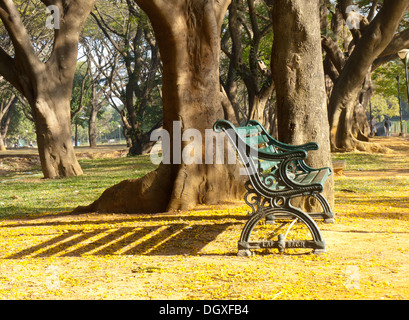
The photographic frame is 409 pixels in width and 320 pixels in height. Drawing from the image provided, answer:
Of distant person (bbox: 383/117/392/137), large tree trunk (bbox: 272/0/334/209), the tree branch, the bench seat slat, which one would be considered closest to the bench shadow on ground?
the bench seat slat

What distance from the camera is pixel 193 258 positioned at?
5.29 m

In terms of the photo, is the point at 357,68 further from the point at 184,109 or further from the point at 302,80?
the point at 302,80

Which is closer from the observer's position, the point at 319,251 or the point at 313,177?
the point at 319,251

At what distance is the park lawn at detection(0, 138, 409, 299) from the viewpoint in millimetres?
4168

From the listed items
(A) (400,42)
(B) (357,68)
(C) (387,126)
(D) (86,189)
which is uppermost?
(A) (400,42)

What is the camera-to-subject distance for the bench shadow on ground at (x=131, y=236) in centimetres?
578

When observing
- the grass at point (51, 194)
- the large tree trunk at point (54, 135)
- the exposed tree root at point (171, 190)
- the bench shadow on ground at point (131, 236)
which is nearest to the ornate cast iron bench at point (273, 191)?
the bench shadow on ground at point (131, 236)

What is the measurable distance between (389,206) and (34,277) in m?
5.30

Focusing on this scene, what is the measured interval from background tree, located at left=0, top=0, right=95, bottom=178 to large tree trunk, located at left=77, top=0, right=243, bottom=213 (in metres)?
7.92

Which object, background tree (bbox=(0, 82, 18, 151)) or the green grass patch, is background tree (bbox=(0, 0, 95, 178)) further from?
background tree (bbox=(0, 82, 18, 151))

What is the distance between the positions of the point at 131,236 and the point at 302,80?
2.82 metres

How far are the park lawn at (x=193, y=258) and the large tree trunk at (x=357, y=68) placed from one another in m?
10.1

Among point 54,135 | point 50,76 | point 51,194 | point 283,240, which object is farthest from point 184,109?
point 50,76

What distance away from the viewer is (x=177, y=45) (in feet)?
27.9
